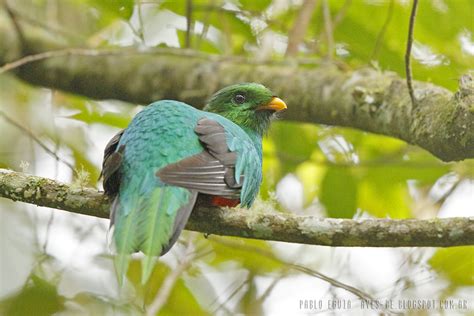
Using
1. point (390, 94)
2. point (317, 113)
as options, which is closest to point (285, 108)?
point (317, 113)

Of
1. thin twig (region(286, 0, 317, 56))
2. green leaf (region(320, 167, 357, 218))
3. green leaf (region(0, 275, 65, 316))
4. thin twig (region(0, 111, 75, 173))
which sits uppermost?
thin twig (region(286, 0, 317, 56))

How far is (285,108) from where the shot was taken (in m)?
4.39

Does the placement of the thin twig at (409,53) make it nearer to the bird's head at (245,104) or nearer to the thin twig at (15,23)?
the bird's head at (245,104)

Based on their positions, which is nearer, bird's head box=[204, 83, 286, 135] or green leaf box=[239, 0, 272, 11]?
bird's head box=[204, 83, 286, 135]

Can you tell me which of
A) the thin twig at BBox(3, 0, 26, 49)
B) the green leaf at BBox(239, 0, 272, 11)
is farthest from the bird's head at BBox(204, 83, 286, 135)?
the thin twig at BBox(3, 0, 26, 49)

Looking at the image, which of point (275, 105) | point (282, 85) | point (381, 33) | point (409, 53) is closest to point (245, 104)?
point (275, 105)

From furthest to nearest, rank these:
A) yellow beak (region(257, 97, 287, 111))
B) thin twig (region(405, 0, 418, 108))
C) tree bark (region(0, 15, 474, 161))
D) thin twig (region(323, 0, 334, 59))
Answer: thin twig (region(323, 0, 334, 59))
yellow beak (region(257, 97, 287, 111))
tree bark (region(0, 15, 474, 161))
thin twig (region(405, 0, 418, 108))

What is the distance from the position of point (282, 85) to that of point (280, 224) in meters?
1.96

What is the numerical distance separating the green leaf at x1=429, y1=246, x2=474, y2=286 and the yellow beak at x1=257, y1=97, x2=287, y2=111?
121cm

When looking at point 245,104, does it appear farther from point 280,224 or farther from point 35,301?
point 280,224

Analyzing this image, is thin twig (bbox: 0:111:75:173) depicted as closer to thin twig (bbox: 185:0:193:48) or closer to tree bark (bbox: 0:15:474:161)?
tree bark (bbox: 0:15:474:161)

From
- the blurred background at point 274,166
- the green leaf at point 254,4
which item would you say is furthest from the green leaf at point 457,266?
the green leaf at point 254,4

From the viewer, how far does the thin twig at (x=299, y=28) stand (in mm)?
5418

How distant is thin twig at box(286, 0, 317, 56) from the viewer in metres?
5.42
